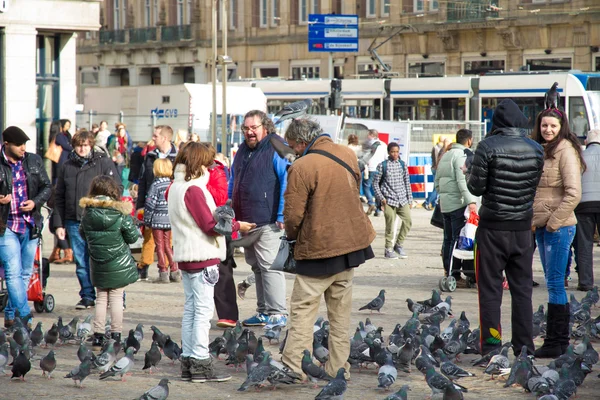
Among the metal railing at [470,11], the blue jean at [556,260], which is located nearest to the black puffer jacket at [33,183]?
the blue jean at [556,260]

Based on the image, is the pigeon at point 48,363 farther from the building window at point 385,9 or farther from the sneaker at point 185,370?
the building window at point 385,9

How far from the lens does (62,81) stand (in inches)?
738

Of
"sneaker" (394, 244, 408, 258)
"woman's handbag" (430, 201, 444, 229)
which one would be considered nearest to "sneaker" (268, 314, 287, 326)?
"woman's handbag" (430, 201, 444, 229)

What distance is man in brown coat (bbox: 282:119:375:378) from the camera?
7.44m

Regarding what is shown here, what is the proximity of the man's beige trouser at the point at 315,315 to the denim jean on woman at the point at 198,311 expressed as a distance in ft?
2.01

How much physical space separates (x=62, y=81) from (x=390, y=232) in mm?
6539

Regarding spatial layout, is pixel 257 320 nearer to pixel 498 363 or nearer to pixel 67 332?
pixel 67 332

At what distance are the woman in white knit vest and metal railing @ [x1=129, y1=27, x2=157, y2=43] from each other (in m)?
50.7

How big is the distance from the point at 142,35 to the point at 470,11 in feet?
70.0

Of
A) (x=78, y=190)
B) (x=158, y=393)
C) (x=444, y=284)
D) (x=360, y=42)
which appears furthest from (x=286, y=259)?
(x=360, y=42)

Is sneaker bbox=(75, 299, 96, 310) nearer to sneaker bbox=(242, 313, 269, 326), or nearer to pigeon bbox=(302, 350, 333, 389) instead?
sneaker bbox=(242, 313, 269, 326)

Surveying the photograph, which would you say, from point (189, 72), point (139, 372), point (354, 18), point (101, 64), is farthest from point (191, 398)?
point (101, 64)

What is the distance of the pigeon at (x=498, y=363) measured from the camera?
786cm

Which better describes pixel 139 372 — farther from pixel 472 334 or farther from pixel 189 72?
pixel 189 72
